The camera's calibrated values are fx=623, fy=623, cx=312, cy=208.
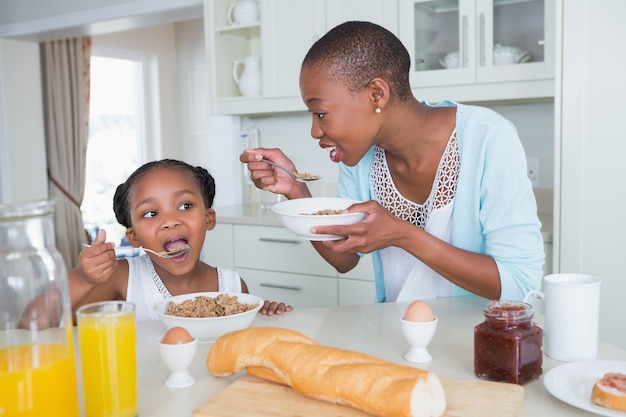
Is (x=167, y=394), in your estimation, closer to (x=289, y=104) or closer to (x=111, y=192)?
(x=289, y=104)

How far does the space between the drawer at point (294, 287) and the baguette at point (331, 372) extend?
2026 mm

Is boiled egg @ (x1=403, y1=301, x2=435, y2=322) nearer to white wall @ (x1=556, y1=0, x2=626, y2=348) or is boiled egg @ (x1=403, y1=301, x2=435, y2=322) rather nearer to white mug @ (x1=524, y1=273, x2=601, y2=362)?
white mug @ (x1=524, y1=273, x2=601, y2=362)

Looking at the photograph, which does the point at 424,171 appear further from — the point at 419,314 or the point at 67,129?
the point at 67,129

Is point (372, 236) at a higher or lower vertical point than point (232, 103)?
lower

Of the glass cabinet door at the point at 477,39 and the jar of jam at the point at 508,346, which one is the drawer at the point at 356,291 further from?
the jar of jam at the point at 508,346

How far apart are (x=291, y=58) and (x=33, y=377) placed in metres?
2.76

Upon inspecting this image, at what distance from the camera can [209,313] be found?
1211 mm

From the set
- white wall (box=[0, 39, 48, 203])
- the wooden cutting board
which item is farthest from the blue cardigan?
white wall (box=[0, 39, 48, 203])

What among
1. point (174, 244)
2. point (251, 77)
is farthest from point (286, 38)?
point (174, 244)

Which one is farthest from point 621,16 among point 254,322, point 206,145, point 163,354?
point 206,145

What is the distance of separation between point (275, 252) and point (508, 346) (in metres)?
2.23

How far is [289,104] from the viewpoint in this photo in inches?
132

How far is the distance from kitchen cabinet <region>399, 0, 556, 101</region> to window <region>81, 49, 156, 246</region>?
3618mm

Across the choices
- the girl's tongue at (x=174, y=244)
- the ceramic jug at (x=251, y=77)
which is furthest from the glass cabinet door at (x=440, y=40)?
the girl's tongue at (x=174, y=244)
